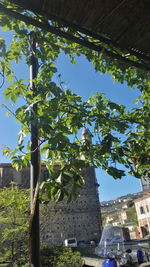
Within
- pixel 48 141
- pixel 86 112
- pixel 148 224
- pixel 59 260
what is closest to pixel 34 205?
pixel 48 141

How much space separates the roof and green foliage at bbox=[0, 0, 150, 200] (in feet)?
1.12

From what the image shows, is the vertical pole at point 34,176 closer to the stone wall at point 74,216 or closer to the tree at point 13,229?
the tree at point 13,229

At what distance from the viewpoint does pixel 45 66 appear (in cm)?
252

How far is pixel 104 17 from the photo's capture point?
1.73 meters

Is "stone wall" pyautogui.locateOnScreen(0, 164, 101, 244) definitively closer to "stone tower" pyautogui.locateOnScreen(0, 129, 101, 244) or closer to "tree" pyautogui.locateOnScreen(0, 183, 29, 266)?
"stone tower" pyautogui.locateOnScreen(0, 129, 101, 244)

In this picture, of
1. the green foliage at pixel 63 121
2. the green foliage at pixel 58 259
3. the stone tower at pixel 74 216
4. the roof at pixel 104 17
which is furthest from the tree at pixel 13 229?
the stone tower at pixel 74 216

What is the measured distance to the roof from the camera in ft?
5.36

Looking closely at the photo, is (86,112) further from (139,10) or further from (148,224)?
(148,224)

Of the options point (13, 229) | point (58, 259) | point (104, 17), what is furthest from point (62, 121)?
point (13, 229)

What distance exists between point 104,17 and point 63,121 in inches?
33.0

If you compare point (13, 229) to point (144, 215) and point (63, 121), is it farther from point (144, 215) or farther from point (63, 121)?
point (144, 215)

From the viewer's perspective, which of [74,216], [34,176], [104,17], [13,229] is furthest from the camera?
[74,216]

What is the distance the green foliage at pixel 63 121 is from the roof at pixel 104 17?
1.12 feet

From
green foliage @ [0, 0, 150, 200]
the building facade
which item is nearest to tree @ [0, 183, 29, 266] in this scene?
green foliage @ [0, 0, 150, 200]
